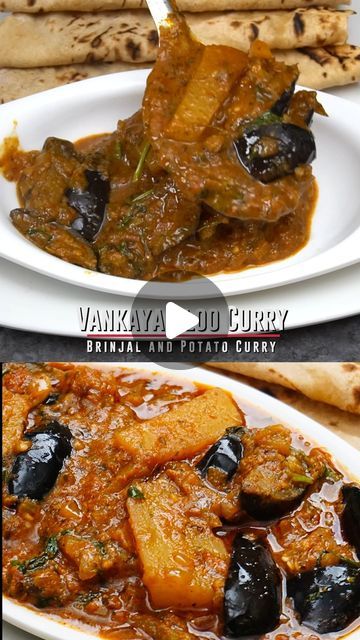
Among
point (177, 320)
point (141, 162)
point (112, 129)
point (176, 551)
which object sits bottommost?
point (177, 320)

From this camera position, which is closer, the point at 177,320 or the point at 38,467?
the point at 38,467

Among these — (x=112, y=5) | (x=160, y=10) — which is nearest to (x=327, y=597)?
(x=160, y=10)

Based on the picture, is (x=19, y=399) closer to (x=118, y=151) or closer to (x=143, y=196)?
(x=143, y=196)

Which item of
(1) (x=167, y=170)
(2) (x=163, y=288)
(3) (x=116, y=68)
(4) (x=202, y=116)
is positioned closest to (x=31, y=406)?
(2) (x=163, y=288)

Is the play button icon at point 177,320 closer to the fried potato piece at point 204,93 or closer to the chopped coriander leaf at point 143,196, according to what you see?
the chopped coriander leaf at point 143,196

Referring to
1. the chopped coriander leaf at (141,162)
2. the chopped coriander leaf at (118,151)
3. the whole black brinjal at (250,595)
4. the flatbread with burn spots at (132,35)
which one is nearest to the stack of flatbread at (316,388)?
the whole black brinjal at (250,595)

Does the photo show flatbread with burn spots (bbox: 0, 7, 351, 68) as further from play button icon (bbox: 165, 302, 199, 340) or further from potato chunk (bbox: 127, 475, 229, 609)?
potato chunk (bbox: 127, 475, 229, 609)
